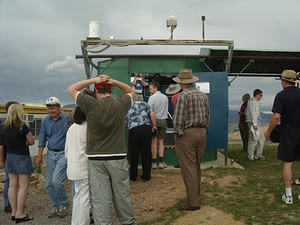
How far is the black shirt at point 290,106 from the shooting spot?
411 cm

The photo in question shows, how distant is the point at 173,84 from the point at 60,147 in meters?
4.25

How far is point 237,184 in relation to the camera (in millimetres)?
5586

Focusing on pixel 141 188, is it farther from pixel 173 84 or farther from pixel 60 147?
pixel 173 84

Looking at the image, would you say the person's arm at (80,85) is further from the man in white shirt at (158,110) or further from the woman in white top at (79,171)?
the man in white shirt at (158,110)

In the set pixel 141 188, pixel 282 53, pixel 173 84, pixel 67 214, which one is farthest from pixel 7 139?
pixel 282 53

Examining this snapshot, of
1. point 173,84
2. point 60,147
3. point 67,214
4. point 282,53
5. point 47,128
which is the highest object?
point 282,53

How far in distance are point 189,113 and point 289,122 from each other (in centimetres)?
143

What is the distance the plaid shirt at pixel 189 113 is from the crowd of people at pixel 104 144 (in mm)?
14

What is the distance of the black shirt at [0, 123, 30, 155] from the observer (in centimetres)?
426

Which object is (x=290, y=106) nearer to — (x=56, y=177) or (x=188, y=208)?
(x=188, y=208)

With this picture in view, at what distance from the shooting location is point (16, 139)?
14.0 ft

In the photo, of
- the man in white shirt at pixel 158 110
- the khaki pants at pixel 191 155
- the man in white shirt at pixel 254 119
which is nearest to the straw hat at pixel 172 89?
the man in white shirt at pixel 158 110

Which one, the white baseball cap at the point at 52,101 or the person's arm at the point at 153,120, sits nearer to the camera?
the white baseball cap at the point at 52,101

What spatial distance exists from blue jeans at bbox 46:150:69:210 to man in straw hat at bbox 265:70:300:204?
10.1 ft
